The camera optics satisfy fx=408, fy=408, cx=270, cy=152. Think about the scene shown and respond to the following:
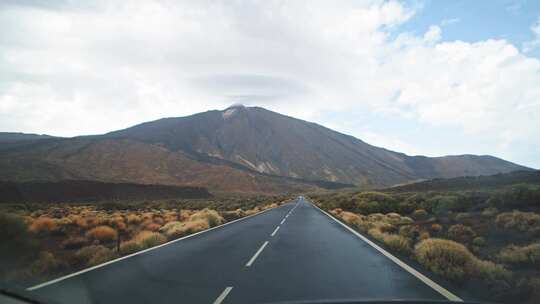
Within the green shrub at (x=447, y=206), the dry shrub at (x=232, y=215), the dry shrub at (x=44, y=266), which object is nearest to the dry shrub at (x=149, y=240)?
the dry shrub at (x=44, y=266)

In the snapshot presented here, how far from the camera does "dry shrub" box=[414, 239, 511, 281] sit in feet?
26.5

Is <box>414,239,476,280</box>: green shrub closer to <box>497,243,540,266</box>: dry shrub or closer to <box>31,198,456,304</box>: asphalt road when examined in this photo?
<box>31,198,456,304</box>: asphalt road

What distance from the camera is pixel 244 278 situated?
7.86 meters

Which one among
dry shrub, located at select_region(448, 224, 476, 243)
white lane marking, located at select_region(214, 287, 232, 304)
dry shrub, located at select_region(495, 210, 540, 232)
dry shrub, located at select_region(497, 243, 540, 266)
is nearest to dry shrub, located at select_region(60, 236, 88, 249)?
white lane marking, located at select_region(214, 287, 232, 304)

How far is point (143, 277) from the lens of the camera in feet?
26.4

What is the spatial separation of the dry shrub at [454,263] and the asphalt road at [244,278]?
84cm

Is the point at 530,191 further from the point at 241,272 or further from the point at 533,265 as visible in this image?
the point at 241,272

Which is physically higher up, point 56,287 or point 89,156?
point 89,156

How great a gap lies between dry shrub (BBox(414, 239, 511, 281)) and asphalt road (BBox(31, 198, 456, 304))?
84 cm

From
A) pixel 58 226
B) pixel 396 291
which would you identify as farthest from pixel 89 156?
pixel 396 291

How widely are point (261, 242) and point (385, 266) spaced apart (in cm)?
559

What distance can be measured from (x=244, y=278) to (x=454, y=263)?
4.73m

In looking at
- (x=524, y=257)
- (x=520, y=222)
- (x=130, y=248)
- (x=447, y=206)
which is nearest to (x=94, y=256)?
(x=130, y=248)

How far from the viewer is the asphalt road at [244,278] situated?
253 inches
